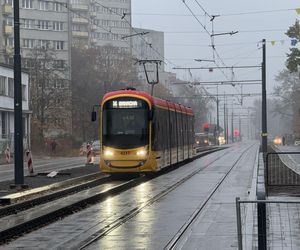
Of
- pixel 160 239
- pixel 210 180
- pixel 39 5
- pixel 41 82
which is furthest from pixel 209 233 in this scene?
pixel 39 5

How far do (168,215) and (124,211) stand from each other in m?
1.26

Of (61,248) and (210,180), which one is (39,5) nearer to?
(210,180)

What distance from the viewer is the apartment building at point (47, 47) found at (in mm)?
69500

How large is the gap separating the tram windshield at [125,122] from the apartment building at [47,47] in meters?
43.6

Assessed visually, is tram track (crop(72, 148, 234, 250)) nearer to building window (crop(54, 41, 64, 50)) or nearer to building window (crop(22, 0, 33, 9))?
building window (crop(54, 41, 64, 50))

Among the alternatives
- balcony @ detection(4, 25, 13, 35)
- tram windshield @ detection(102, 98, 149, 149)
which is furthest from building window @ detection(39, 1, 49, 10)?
tram windshield @ detection(102, 98, 149, 149)

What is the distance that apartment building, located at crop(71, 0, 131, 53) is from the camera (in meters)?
122

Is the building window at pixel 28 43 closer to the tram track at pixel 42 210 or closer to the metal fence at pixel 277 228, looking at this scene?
the tram track at pixel 42 210

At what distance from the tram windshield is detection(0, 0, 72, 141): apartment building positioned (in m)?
43.6

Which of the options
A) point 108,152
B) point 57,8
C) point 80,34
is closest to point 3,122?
point 108,152

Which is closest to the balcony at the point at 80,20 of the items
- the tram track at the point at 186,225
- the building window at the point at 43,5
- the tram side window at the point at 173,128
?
the building window at the point at 43,5

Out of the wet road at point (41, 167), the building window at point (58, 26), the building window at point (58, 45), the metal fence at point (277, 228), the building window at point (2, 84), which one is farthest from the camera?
the building window at point (58, 26)

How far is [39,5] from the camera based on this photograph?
10356 centimetres

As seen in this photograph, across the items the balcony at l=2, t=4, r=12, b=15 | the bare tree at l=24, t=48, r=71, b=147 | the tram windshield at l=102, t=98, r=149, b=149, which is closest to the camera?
the tram windshield at l=102, t=98, r=149, b=149
